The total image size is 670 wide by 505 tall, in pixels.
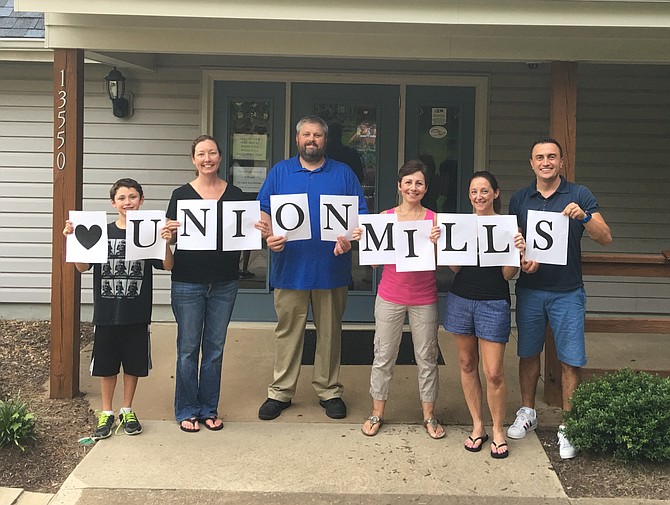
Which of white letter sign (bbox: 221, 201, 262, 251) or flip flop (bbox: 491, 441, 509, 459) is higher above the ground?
white letter sign (bbox: 221, 201, 262, 251)

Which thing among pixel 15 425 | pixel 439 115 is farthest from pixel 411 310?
pixel 439 115

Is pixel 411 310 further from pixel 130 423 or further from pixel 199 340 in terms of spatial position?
pixel 130 423

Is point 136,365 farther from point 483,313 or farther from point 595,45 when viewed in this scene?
point 595,45

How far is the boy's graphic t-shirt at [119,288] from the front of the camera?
3.51 metres

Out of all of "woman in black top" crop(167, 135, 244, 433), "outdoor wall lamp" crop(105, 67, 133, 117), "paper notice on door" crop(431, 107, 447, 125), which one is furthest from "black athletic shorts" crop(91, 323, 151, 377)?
"paper notice on door" crop(431, 107, 447, 125)

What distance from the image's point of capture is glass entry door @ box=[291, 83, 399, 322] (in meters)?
6.00

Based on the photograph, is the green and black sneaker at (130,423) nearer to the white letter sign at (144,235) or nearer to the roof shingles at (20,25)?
the white letter sign at (144,235)

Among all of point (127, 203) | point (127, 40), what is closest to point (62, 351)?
point (127, 203)

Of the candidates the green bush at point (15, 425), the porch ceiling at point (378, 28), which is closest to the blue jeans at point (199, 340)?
the green bush at point (15, 425)

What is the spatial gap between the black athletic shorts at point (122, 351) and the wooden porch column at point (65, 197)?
0.74 m

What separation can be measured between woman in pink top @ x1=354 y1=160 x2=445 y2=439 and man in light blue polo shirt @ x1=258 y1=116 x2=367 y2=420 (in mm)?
367

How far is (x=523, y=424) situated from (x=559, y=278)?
92cm

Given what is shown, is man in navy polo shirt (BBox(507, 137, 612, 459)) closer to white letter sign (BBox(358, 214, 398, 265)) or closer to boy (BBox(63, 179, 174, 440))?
white letter sign (BBox(358, 214, 398, 265))

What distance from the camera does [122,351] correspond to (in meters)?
3.62
